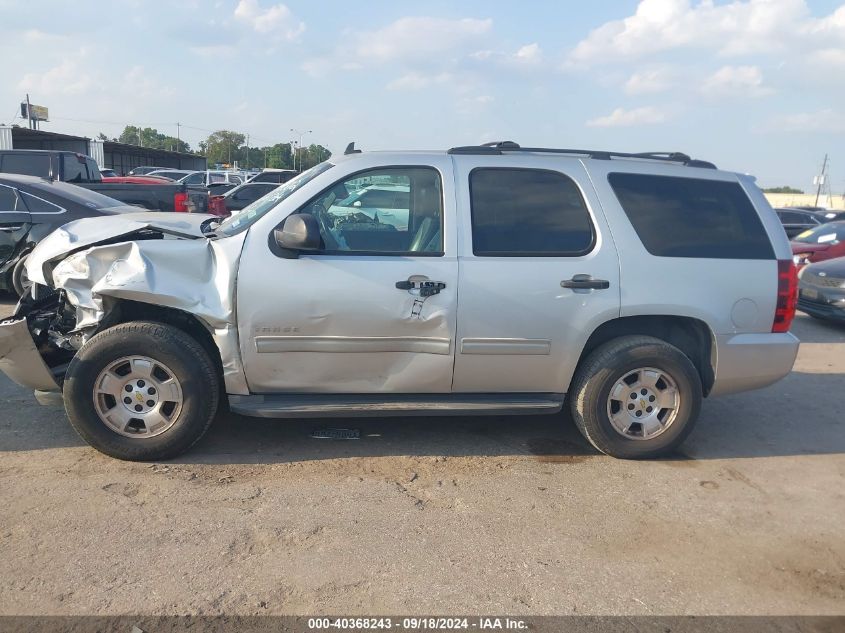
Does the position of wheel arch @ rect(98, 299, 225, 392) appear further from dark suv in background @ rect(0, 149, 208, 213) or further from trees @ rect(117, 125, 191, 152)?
trees @ rect(117, 125, 191, 152)

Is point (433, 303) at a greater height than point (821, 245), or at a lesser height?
lesser

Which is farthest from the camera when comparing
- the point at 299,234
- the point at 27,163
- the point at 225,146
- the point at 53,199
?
the point at 225,146

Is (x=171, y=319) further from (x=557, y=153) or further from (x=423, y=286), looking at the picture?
(x=557, y=153)

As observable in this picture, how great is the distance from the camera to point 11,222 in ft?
27.7

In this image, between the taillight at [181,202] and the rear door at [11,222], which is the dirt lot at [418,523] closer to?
the rear door at [11,222]

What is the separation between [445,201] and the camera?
4320 millimetres

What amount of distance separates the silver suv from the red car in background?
796 cm

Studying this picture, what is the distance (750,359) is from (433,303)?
2181 millimetres

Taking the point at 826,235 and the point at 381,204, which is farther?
the point at 826,235

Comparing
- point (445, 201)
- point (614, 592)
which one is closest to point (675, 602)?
point (614, 592)

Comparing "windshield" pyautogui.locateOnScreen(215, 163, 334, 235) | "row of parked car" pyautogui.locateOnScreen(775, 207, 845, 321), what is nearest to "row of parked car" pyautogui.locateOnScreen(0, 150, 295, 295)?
"windshield" pyautogui.locateOnScreen(215, 163, 334, 235)

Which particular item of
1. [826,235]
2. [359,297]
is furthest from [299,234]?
[826,235]

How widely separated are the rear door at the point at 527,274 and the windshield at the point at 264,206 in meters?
0.93

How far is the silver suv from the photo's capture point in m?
4.11
